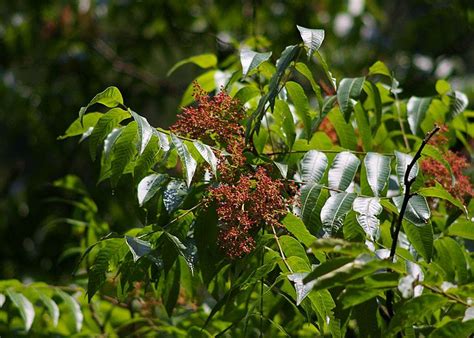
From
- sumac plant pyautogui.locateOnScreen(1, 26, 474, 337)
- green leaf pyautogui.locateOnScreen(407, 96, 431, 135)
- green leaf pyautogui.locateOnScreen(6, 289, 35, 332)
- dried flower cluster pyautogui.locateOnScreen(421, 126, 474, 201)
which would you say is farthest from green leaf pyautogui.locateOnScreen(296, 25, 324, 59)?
green leaf pyautogui.locateOnScreen(6, 289, 35, 332)

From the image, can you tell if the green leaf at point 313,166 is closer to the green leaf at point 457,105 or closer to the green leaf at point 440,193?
the green leaf at point 440,193

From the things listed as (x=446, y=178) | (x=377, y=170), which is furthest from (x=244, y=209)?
(x=446, y=178)

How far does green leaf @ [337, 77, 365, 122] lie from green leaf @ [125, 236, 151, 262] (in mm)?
528

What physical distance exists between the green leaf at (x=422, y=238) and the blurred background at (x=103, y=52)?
2.64m

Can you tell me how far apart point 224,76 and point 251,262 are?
69 cm

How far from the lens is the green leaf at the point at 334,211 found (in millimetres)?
1465

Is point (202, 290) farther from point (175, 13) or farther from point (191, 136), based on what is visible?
point (175, 13)

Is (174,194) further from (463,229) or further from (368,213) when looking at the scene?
(463,229)

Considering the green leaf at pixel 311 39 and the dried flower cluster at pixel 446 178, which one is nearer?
the green leaf at pixel 311 39

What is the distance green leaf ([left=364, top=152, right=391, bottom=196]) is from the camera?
1582mm

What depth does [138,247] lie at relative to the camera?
1.41m

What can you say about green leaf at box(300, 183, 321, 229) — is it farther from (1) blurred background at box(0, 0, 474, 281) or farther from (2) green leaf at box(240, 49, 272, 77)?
(1) blurred background at box(0, 0, 474, 281)

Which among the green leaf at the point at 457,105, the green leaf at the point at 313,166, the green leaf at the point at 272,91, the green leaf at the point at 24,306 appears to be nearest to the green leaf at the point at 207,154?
the green leaf at the point at 272,91

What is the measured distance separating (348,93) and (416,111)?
1.12 ft
